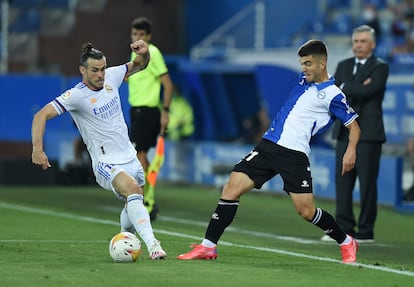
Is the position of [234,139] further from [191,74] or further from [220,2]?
[220,2]

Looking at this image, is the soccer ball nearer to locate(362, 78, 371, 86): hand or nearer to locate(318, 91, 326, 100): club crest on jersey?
locate(318, 91, 326, 100): club crest on jersey

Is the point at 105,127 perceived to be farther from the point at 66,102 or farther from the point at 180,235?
the point at 180,235

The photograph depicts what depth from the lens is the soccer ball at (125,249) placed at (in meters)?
9.77

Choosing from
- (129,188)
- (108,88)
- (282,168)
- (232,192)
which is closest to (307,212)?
(282,168)

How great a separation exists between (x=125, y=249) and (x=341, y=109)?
7.19 ft

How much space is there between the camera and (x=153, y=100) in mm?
14930

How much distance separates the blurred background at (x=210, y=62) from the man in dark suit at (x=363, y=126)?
423 centimetres

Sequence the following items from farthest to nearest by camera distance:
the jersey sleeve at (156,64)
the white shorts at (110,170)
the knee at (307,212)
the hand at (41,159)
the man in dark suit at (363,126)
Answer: the jersey sleeve at (156,64), the man in dark suit at (363,126), the white shorts at (110,170), the knee at (307,212), the hand at (41,159)

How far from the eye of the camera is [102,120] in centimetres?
1040

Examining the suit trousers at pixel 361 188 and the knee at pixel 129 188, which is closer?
the knee at pixel 129 188

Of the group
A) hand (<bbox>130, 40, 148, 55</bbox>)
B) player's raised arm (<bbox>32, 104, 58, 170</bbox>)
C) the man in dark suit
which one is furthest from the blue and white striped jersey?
the man in dark suit

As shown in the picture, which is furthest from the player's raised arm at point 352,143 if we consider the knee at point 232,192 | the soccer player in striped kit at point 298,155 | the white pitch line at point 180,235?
the knee at point 232,192

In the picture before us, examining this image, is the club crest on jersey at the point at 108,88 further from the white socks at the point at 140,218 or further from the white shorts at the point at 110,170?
the white socks at the point at 140,218

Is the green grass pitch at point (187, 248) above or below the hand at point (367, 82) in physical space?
below
